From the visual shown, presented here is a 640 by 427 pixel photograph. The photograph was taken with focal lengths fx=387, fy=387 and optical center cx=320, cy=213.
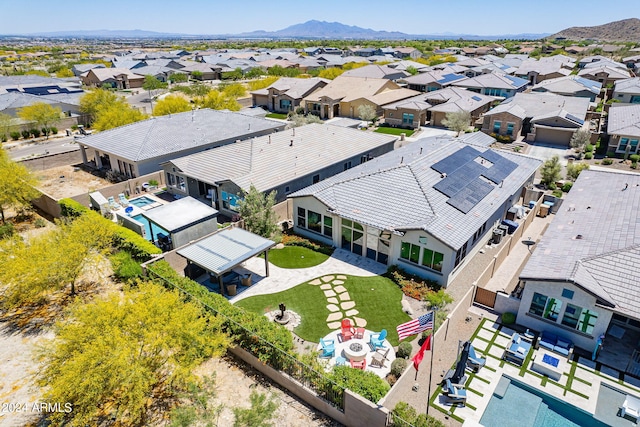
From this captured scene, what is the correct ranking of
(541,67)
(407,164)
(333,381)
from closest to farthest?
(333,381)
(407,164)
(541,67)

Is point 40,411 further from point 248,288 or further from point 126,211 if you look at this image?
point 126,211

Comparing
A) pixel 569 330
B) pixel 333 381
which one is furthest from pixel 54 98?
pixel 569 330

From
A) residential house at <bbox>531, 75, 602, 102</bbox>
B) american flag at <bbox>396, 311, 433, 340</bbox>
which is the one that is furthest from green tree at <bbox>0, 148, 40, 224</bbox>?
residential house at <bbox>531, 75, 602, 102</bbox>

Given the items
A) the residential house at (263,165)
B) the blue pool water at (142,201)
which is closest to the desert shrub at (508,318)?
the residential house at (263,165)

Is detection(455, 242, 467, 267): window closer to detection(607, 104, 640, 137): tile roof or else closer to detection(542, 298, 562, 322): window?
detection(542, 298, 562, 322): window

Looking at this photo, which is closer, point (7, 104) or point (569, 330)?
point (569, 330)

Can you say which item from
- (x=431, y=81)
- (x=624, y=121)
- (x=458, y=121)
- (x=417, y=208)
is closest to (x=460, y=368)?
(x=417, y=208)
